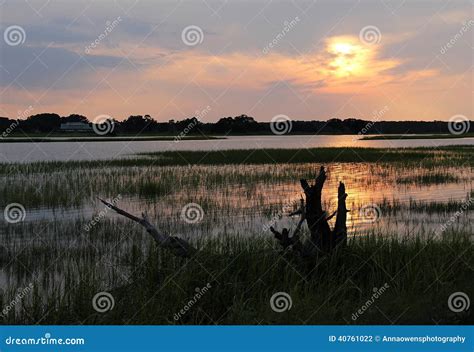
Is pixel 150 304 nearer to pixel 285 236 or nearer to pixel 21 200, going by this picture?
pixel 285 236

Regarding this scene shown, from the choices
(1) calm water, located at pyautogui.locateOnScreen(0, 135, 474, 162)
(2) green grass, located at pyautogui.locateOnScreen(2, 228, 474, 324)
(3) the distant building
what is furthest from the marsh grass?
(3) the distant building

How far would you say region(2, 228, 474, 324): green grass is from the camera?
7.05 meters

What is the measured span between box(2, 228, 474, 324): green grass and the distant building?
116 metres

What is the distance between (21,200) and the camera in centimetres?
1895

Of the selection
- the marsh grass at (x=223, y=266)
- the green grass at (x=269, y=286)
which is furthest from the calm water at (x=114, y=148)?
the green grass at (x=269, y=286)

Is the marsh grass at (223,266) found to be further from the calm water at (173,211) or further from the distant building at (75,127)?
the distant building at (75,127)

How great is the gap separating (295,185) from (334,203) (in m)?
5.96

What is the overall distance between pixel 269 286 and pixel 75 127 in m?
123

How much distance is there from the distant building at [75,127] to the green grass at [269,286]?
381ft

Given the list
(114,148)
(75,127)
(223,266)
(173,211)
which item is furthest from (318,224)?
(75,127)

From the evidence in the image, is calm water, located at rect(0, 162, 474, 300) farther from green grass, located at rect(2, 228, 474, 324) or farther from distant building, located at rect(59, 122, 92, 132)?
distant building, located at rect(59, 122, 92, 132)

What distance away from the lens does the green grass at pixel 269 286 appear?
23.1 ft

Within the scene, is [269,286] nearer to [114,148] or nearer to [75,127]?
[114,148]

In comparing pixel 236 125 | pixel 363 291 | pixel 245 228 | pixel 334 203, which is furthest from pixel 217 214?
pixel 236 125
